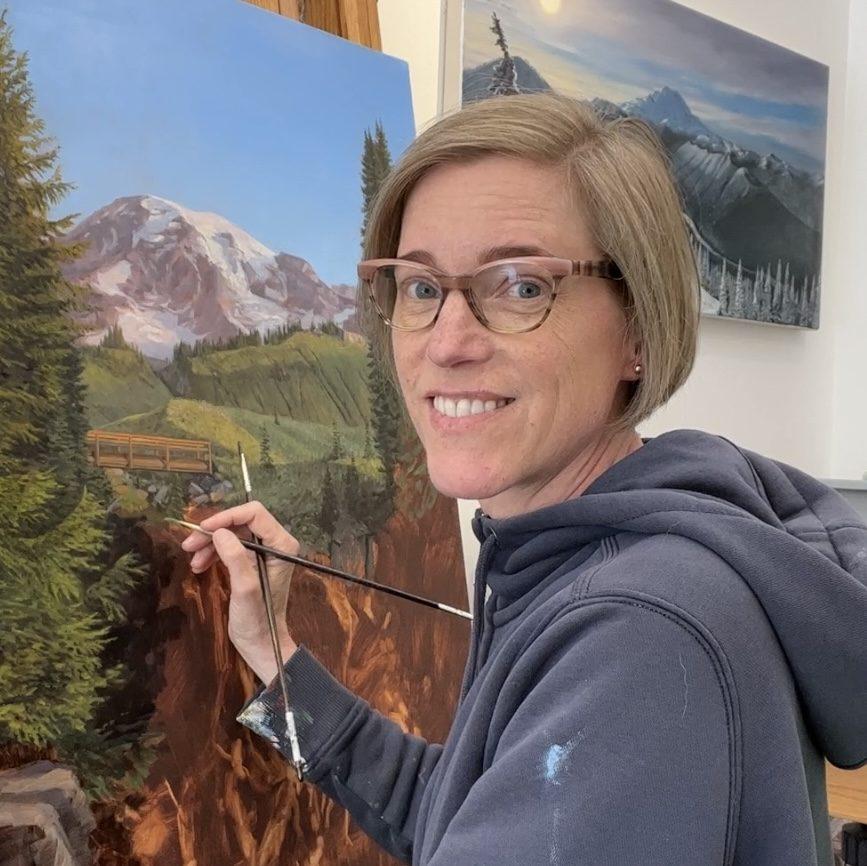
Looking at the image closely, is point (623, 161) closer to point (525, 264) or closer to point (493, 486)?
point (525, 264)

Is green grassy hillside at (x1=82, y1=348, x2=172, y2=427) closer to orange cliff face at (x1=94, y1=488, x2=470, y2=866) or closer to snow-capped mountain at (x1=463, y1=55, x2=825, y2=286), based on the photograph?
orange cliff face at (x1=94, y1=488, x2=470, y2=866)

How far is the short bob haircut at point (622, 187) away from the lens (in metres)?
0.81

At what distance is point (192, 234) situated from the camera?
41.3 inches

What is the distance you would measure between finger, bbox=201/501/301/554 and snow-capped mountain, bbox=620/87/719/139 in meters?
1.19

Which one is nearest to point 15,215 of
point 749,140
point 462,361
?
point 462,361

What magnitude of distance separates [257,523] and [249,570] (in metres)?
0.06

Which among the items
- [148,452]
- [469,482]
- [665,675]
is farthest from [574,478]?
[148,452]

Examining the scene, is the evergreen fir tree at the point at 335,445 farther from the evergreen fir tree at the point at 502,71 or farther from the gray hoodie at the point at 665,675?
the evergreen fir tree at the point at 502,71

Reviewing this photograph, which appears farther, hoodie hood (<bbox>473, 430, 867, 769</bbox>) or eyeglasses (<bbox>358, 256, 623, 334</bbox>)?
eyeglasses (<bbox>358, 256, 623, 334</bbox>)

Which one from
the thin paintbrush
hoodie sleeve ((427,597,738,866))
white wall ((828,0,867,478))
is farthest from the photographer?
white wall ((828,0,867,478))

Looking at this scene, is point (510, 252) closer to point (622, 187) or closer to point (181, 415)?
point (622, 187)

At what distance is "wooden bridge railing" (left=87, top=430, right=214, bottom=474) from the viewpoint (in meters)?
0.92

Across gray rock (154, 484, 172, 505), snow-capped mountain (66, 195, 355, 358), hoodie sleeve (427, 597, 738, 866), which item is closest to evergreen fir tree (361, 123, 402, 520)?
snow-capped mountain (66, 195, 355, 358)

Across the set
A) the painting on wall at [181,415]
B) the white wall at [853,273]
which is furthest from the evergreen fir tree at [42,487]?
the white wall at [853,273]
